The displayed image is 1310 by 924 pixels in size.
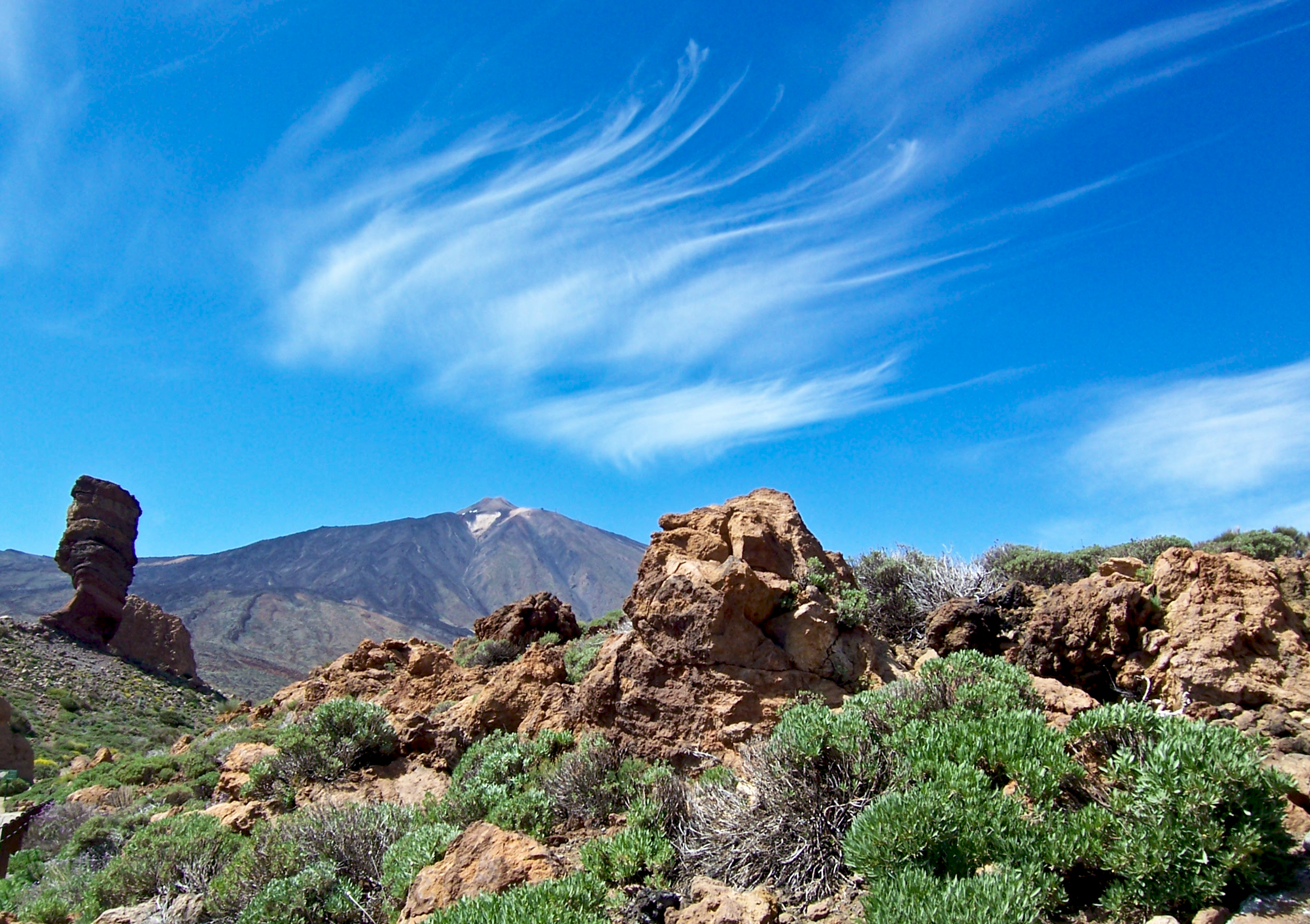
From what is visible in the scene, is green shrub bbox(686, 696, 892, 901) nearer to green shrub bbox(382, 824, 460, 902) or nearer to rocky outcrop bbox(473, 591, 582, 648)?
green shrub bbox(382, 824, 460, 902)

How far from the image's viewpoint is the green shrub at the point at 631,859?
468 centimetres

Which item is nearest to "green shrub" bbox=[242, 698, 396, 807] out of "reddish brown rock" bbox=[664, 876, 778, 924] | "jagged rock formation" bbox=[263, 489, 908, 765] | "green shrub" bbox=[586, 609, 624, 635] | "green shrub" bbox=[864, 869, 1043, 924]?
"jagged rock formation" bbox=[263, 489, 908, 765]

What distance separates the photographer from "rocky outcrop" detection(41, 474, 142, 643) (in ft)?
130

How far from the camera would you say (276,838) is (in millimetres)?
6609

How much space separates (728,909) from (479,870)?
1.72 metres

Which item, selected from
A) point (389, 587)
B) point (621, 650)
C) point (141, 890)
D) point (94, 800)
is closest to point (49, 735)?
point (94, 800)

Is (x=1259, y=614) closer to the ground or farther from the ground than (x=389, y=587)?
closer to the ground

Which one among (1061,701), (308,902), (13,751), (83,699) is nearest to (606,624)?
(308,902)

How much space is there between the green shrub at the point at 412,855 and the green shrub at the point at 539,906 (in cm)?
115

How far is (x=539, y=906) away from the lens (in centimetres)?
379

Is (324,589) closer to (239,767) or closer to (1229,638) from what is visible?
(239,767)

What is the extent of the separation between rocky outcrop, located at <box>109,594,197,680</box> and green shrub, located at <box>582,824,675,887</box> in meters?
45.3

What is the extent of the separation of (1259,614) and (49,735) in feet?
113

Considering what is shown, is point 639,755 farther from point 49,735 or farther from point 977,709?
point 49,735
